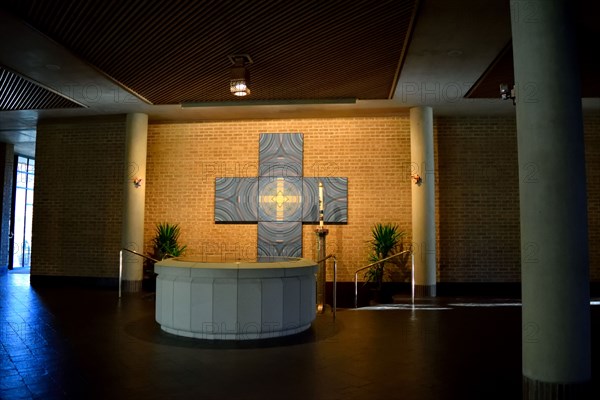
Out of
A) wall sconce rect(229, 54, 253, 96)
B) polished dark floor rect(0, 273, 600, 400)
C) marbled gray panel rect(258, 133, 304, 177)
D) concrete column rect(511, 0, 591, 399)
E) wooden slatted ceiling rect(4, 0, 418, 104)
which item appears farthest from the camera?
marbled gray panel rect(258, 133, 304, 177)

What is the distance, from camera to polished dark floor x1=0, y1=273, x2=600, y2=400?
3402 mm

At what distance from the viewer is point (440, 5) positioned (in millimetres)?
4500

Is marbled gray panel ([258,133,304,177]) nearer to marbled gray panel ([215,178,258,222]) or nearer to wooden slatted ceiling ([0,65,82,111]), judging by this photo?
marbled gray panel ([215,178,258,222])

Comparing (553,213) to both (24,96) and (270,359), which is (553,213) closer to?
(270,359)

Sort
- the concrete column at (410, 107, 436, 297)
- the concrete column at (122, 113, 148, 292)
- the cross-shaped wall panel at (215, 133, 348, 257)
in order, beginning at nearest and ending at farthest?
the concrete column at (410, 107, 436, 297) → the concrete column at (122, 113, 148, 292) → the cross-shaped wall panel at (215, 133, 348, 257)

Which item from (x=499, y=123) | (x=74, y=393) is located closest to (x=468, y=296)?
(x=499, y=123)

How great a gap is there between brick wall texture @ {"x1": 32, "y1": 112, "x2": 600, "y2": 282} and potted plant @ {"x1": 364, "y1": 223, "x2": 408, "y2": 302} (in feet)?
0.52

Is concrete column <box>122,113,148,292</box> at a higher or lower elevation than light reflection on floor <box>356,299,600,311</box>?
higher

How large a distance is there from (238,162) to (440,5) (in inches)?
219

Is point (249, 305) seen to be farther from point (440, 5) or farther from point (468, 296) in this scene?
point (468, 296)

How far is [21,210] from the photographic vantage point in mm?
13219

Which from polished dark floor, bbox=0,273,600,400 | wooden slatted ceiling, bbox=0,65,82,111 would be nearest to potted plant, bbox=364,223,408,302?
polished dark floor, bbox=0,273,600,400

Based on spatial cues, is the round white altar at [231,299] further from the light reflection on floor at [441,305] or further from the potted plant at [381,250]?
the potted plant at [381,250]

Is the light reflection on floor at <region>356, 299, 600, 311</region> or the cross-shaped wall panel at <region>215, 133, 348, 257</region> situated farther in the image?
the cross-shaped wall panel at <region>215, 133, 348, 257</region>
